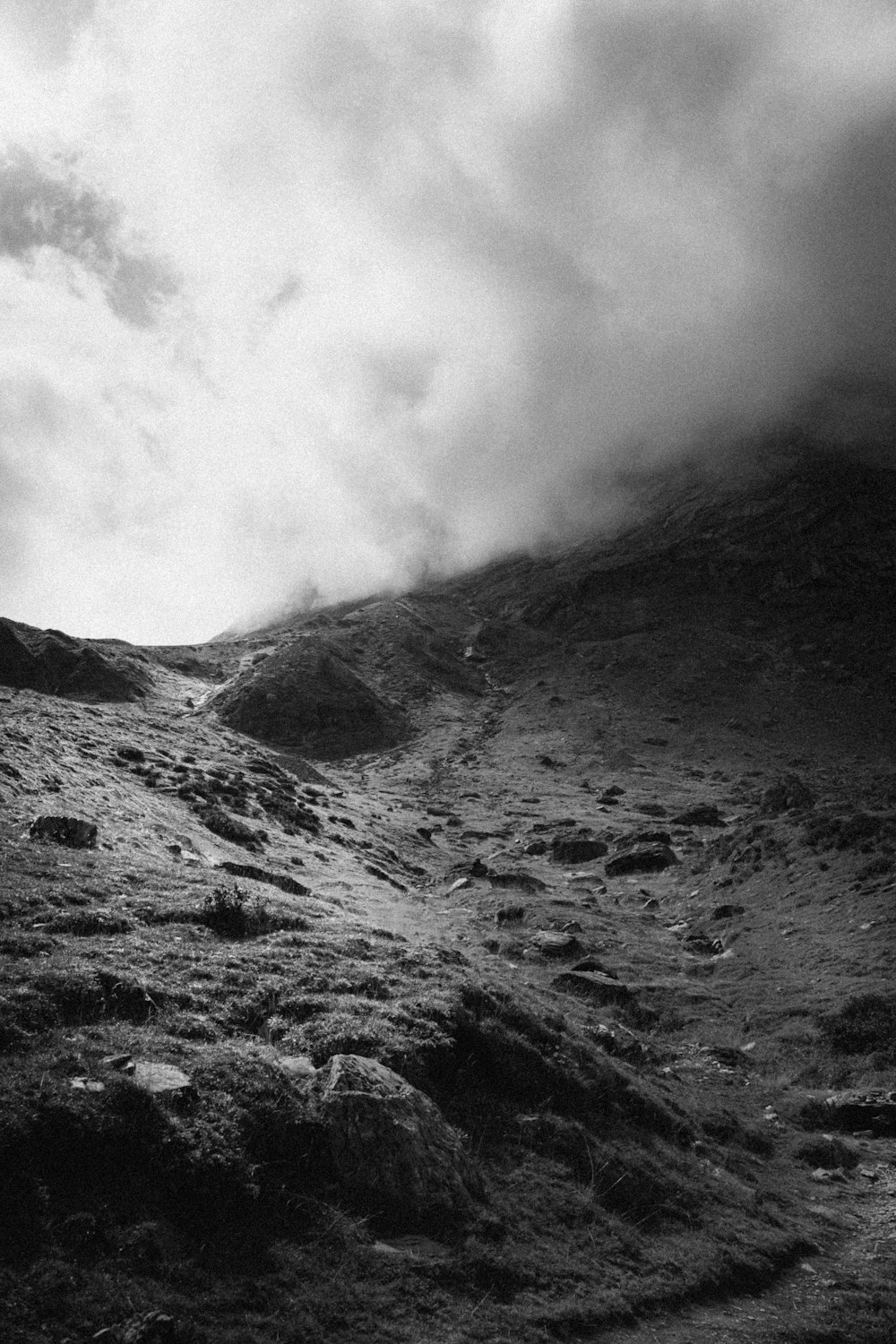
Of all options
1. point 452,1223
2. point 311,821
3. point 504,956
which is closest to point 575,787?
point 311,821

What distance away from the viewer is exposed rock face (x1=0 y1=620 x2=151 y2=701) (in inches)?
4274

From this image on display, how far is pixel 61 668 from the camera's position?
11494 centimetres

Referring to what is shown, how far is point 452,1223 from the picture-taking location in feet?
38.3

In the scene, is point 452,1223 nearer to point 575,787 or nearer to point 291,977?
point 291,977

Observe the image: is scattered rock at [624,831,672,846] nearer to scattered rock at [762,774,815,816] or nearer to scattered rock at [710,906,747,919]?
scattered rock at [762,774,815,816]

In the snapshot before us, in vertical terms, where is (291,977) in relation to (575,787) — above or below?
below

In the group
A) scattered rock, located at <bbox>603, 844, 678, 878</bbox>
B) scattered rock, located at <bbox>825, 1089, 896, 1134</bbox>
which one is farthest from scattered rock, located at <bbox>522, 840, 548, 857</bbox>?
scattered rock, located at <bbox>825, 1089, 896, 1134</bbox>

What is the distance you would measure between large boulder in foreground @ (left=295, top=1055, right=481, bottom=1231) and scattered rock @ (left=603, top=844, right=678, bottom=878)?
45360 millimetres

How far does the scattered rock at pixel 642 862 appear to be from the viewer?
56.1m

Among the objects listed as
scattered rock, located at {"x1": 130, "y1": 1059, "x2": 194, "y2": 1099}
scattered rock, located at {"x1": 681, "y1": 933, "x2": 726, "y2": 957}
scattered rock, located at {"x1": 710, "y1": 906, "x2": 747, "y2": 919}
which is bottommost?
scattered rock, located at {"x1": 130, "y1": 1059, "x2": 194, "y2": 1099}

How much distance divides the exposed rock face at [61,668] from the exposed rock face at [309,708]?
19.0m

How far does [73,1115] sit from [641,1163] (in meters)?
10.4

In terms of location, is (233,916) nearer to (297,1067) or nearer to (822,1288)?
(297,1067)

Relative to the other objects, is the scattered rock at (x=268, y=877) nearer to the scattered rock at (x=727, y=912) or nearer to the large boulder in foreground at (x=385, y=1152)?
the scattered rock at (x=727, y=912)
